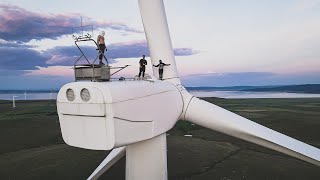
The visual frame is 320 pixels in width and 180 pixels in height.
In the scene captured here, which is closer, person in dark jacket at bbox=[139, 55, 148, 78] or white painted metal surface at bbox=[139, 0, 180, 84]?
person in dark jacket at bbox=[139, 55, 148, 78]

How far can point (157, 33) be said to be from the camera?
16125 millimetres

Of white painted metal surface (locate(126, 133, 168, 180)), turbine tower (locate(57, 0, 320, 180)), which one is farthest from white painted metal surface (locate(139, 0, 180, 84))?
white painted metal surface (locate(126, 133, 168, 180))

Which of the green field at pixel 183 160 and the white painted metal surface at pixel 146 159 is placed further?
the green field at pixel 183 160

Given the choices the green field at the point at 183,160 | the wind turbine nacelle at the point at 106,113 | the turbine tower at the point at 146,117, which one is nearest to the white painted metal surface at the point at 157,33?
the turbine tower at the point at 146,117

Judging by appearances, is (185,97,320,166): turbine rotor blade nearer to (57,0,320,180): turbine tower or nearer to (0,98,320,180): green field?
(57,0,320,180): turbine tower

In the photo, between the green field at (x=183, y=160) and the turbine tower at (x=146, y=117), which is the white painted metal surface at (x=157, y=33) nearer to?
the turbine tower at (x=146, y=117)

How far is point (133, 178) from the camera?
45.3 feet

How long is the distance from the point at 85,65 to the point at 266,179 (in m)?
16.6

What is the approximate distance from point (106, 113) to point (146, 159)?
4.83m

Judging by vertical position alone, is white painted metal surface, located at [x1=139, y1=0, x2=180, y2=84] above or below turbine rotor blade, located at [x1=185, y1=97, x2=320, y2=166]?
above

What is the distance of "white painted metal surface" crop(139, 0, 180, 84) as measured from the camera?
632 inches

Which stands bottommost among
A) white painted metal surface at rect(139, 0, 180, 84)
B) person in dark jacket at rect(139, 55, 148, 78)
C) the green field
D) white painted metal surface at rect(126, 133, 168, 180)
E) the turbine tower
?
the green field

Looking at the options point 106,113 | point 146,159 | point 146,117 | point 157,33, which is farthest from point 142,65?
point 106,113

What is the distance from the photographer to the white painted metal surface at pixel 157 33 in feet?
52.7
